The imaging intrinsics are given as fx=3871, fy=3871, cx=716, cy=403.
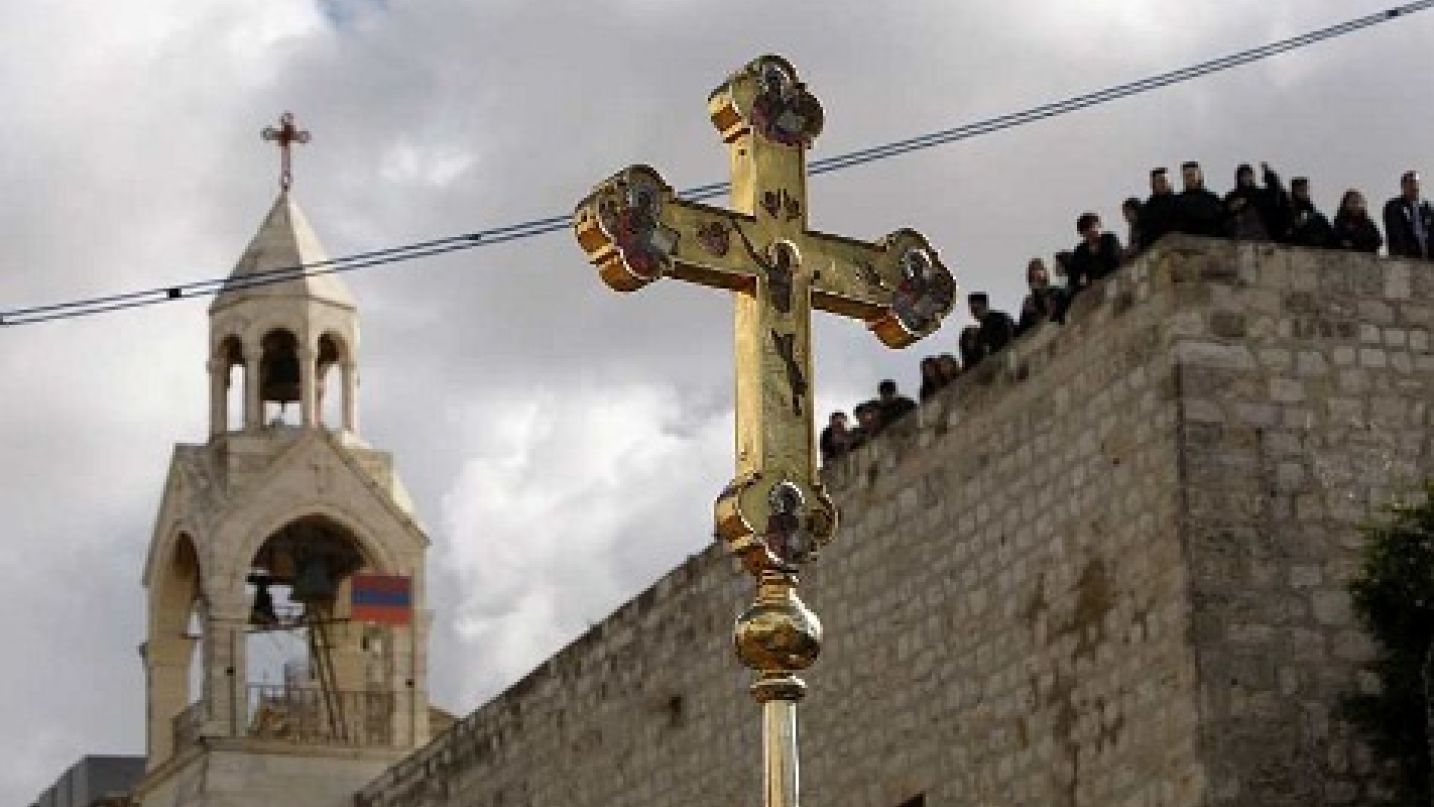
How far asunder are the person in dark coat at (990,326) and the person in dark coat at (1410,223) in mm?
2002

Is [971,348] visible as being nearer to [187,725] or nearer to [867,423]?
[867,423]

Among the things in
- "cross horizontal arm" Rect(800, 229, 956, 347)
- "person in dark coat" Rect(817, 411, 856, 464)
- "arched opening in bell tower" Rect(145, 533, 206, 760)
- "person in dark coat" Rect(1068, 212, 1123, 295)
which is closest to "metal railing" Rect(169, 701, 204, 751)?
"arched opening in bell tower" Rect(145, 533, 206, 760)

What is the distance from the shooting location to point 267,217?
30.2 meters

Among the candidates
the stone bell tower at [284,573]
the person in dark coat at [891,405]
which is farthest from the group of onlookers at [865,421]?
the stone bell tower at [284,573]

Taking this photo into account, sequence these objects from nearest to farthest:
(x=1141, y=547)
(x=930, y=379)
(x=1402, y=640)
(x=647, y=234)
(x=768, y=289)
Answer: (x=647, y=234)
(x=768, y=289)
(x=1402, y=640)
(x=1141, y=547)
(x=930, y=379)

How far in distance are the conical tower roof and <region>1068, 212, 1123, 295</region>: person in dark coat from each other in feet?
39.8

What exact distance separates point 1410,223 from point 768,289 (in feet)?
29.4

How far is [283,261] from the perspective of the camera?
2964 centimetres

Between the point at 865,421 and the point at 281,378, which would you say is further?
the point at 281,378

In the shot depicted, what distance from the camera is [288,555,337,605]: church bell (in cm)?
3075

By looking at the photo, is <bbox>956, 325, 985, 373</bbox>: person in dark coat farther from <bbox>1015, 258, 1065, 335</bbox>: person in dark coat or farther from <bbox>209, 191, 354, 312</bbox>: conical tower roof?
<bbox>209, 191, 354, 312</bbox>: conical tower roof

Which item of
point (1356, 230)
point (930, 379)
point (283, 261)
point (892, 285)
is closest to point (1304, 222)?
point (1356, 230)

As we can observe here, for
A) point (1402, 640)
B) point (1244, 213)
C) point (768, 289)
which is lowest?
point (768, 289)

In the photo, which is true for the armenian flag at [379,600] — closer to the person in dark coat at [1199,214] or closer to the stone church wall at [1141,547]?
the stone church wall at [1141,547]
